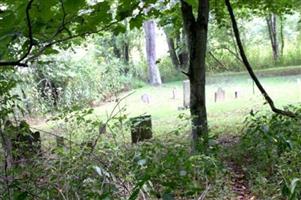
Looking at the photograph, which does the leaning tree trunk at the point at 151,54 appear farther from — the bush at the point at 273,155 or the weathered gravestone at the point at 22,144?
the weathered gravestone at the point at 22,144

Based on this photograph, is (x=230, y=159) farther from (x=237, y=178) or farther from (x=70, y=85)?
(x=70, y=85)

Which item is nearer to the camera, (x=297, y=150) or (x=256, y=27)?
(x=297, y=150)

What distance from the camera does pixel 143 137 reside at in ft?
24.5

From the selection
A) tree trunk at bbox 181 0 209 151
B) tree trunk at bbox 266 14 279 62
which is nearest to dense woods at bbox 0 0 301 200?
tree trunk at bbox 181 0 209 151

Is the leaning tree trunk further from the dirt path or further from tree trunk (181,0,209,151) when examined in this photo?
the dirt path

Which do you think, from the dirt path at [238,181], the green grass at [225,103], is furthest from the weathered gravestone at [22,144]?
the green grass at [225,103]

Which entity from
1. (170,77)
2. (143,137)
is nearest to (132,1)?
(143,137)

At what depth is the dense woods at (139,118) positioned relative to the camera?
5.59 feet

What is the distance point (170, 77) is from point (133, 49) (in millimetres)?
3354

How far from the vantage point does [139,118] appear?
4871mm

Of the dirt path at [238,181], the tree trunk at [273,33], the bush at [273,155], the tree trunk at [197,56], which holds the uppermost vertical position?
the tree trunk at [273,33]

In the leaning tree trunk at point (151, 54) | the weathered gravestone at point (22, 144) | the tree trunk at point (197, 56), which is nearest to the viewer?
the weathered gravestone at point (22, 144)

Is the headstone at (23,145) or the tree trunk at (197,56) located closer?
the headstone at (23,145)

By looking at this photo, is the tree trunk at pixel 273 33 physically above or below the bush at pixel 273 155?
above
